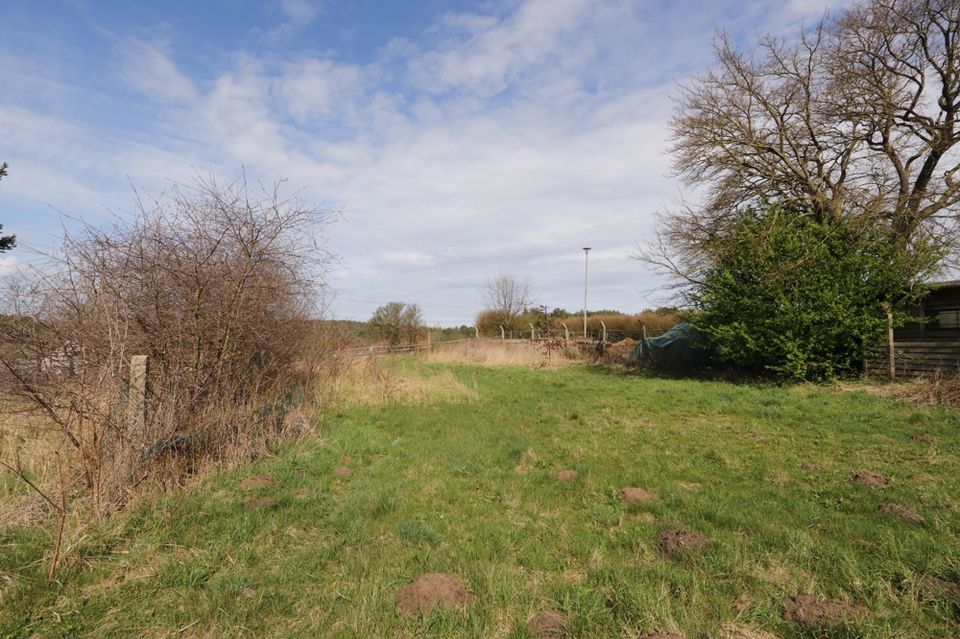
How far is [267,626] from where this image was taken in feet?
8.54

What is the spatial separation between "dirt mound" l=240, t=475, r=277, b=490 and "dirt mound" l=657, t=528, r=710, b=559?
3716 millimetres

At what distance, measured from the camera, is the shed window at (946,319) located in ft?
41.9

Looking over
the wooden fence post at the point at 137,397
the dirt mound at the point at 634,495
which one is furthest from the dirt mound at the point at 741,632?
the wooden fence post at the point at 137,397

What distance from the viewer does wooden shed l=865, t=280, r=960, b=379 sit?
37.4ft

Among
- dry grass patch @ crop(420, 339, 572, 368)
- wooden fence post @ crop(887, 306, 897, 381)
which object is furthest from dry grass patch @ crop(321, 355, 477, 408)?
wooden fence post @ crop(887, 306, 897, 381)

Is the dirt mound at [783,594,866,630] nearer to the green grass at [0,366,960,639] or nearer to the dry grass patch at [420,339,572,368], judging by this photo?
the green grass at [0,366,960,639]

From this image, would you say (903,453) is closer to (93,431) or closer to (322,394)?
(93,431)

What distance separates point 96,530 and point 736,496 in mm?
5258

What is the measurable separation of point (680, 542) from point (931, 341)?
1318 cm

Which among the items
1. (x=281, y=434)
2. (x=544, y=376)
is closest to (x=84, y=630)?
(x=281, y=434)

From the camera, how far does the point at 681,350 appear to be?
15.6m

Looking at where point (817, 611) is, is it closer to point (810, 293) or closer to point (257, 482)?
point (257, 482)

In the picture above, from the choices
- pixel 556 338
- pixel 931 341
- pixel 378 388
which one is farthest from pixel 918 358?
pixel 378 388

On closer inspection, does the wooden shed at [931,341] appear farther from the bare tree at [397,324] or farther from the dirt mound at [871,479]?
the bare tree at [397,324]
